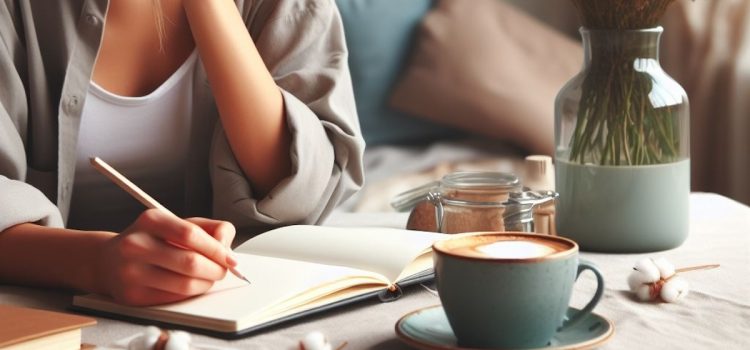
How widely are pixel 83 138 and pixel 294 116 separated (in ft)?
0.90

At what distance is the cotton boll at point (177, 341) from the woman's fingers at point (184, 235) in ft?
0.32

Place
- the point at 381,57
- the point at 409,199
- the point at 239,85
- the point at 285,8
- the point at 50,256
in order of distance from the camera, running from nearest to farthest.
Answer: the point at 50,256, the point at 239,85, the point at 285,8, the point at 409,199, the point at 381,57

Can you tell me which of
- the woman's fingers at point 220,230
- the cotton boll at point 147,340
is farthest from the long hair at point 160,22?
the cotton boll at point 147,340

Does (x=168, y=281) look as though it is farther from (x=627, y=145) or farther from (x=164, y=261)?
(x=627, y=145)

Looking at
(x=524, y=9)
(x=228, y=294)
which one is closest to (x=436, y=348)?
(x=228, y=294)

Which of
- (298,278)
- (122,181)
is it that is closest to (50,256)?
(122,181)

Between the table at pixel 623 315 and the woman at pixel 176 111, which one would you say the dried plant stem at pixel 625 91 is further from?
the woman at pixel 176 111

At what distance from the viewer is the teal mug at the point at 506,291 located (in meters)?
0.66

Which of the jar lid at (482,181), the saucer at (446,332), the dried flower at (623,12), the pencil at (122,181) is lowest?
the jar lid at (482,181)

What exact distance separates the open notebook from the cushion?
114 cm

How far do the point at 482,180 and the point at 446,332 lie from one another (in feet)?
1.19

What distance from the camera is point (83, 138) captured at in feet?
4.01

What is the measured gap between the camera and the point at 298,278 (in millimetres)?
806

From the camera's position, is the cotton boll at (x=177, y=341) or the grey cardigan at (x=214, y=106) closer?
the cotton boll at (x=177, y=341)
